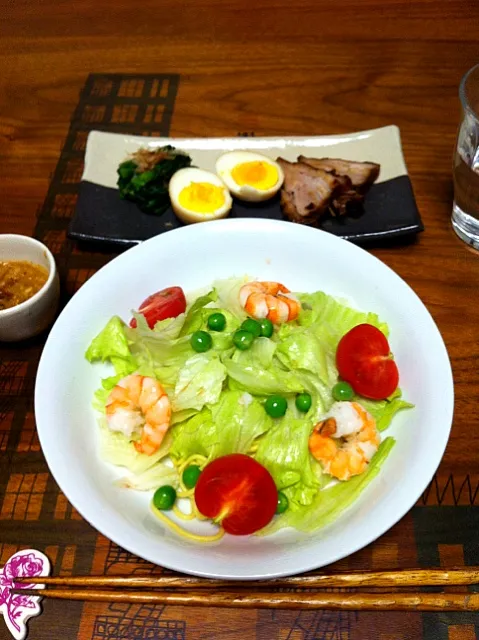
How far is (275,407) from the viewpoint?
216 cm

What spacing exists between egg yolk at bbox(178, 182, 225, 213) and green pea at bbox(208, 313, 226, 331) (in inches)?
30.3

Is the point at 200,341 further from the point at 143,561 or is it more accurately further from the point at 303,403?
the point at 143,561

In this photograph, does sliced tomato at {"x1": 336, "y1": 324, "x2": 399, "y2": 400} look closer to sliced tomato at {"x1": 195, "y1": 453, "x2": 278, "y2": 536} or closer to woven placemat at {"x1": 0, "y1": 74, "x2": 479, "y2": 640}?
woven placemat at {"x1": 0, "y1": 74, "x2": 479, "y2": 640}

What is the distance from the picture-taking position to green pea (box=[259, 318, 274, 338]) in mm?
2367

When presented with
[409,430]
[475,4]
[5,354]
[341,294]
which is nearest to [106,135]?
[5,354]

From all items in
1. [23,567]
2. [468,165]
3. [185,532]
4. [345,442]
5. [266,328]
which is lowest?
[23,567]

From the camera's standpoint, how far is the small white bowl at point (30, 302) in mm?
2369

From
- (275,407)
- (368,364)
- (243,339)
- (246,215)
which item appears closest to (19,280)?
(243,339)

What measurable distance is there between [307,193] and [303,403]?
123cm

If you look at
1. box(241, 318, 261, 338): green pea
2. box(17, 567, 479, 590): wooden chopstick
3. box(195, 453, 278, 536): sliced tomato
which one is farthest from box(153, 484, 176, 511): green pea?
box(241, 318, 261, 338): green pea

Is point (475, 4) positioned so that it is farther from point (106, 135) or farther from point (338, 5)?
point (106, 135)

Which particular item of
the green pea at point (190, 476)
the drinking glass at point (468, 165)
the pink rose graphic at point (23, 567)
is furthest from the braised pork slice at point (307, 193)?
the pink rose graphic at point (23, 567)

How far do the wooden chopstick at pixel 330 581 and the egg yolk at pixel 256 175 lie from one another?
1.97 m

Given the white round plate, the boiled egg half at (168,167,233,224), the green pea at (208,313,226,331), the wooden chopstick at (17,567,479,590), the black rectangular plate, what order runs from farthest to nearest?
the boiled egg half at (168,167,233,224) → the black rectangular plate → the green pea at (208,313,226,331) → the wooden chopstick at (17,567,479,590) → the white round plate
